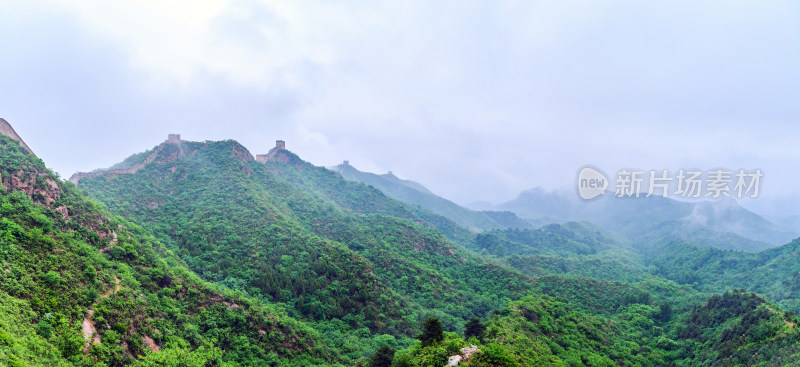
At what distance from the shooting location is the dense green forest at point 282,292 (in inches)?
982

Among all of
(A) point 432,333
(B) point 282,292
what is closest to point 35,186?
(B) point 282,292

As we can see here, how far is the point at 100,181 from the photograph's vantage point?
67625 millimetres

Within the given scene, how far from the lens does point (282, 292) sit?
1864 inches

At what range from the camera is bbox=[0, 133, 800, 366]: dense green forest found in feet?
81.8

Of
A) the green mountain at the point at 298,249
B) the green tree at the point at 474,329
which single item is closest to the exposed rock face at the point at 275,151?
the green mountain at the point at 298,249

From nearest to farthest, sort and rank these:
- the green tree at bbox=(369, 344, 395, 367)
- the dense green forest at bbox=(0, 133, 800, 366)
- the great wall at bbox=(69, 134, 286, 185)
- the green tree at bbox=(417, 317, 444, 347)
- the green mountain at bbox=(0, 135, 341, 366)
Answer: the green mountain at bbox=(0, 135, 341, 366)
the dense green forest at bbox=(0, 133, 800, 366)
the green tree at bbox=(417, 317, 444, 347)
the green tree at bbox=(369, 344, 395, 367)
the great wall at bbox=(69, 134, 286, 185)

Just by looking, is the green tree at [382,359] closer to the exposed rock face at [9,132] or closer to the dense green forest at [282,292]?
the dense green forest at [282,292]

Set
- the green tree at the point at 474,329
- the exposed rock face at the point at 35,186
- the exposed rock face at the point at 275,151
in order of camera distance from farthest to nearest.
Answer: the exposed rock face at the point at 275,151 < the green tree at the point at 474,329 < the exposed rock face at the point at 35,186

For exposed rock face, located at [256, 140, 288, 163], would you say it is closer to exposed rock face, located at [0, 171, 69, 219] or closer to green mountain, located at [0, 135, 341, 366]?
green mountain, located at [0, 135, 341, 366]

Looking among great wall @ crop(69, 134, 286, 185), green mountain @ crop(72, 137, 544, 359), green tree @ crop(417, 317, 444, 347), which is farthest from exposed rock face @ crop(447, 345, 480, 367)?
great wall @ crop(69, 134, 286, 185)

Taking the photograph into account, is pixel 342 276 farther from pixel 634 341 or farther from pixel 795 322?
pixel 795 322

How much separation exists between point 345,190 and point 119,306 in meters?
106

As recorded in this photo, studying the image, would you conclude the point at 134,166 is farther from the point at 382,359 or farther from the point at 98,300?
the point at 382,359

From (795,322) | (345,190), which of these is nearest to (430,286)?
(795,322)
